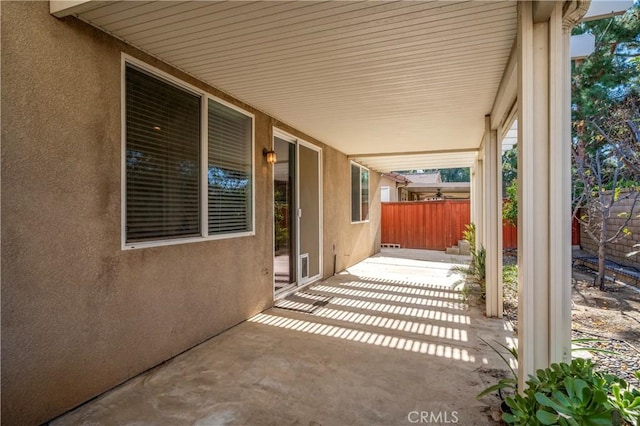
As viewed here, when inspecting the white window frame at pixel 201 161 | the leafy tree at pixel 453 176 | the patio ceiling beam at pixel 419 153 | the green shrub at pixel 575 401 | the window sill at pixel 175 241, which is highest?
the leafy tree at pixel 453 176

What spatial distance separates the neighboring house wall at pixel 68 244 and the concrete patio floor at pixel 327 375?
28cm

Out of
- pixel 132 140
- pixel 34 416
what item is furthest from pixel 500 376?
pixel 132 140

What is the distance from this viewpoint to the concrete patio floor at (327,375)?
221cm

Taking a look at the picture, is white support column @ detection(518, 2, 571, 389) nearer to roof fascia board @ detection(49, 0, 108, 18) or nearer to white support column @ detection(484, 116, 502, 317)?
white support column @ detection(484, 116, 502, 317)

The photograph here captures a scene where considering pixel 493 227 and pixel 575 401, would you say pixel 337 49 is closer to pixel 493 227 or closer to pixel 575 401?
pixel 575 401

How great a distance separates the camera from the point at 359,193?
9000 millimetres

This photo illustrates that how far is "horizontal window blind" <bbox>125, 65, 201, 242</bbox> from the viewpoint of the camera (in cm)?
277

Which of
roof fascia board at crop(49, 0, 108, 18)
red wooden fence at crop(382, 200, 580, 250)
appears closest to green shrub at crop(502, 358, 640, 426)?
roof fascia board at crop(49, 0, 108, 18)

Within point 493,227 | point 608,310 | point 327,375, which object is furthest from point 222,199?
point 608,310

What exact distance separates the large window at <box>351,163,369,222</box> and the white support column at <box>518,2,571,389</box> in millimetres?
6461

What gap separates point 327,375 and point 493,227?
2.83m

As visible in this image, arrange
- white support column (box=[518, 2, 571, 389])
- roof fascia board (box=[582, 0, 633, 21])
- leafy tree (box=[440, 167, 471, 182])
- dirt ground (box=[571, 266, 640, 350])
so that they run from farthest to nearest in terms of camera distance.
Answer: leafy tree (box=[440, 167, 471, 182]) < dirt ground (box=[571, 266, 640, 350]) < roof fascia board (box=[582, 0, 633, 21]) < white support column (box=[518, 2, 571, 389])

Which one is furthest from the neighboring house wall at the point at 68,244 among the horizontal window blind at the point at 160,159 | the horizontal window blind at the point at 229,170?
the horizontal window blind at the point at 229,170

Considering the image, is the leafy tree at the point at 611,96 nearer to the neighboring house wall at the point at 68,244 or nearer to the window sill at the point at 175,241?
the window sill at the point at 175,241
